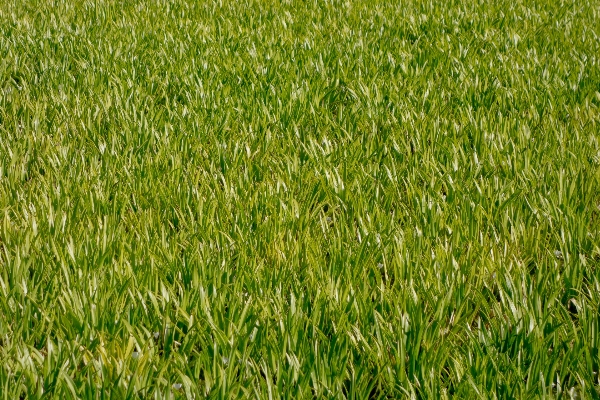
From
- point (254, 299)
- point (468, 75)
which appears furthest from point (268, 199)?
point (468, 75)

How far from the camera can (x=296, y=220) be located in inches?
94.4

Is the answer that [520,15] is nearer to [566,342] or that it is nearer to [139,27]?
[139,27]

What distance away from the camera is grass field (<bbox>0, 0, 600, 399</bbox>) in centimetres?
167

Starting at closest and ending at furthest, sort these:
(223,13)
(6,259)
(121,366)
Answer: (121,366)
(6,259)
(223,13)

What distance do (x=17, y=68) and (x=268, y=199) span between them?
227 centimetres

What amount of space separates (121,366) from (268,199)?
96 cm

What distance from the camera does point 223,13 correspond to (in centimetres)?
596

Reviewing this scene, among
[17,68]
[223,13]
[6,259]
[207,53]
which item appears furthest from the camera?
[223,13]

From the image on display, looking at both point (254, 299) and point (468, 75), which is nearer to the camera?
point (254, 299)

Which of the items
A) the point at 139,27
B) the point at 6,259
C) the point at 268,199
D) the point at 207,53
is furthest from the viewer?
the point at 139,27

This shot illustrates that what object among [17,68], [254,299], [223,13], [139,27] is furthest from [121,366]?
[223,13]

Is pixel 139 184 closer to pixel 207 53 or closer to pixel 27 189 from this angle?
pixel 27 189

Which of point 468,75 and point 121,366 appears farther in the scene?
point 468,75

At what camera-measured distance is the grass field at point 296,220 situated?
65.9 inches
